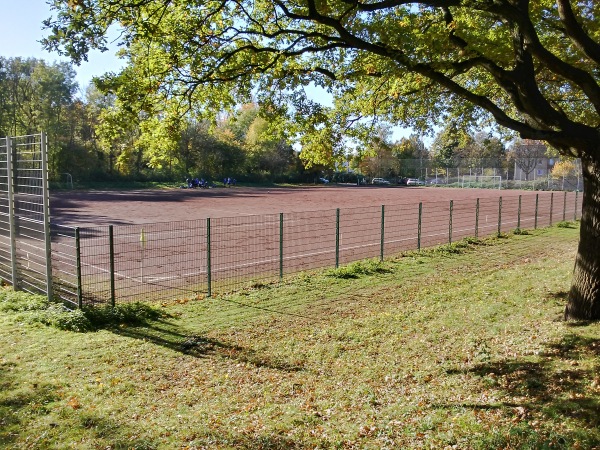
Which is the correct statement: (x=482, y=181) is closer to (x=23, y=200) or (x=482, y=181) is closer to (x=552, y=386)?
(x=23, y=200)

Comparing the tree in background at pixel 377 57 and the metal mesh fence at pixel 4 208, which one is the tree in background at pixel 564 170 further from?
the metal mesh fence at pixel 4 208

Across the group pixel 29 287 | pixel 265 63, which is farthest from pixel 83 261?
pixel 265 63

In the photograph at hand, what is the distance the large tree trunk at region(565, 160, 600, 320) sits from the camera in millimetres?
8320

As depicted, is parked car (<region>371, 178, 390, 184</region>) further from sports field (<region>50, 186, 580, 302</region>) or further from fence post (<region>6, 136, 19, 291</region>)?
fence post (<region>6, 136, 19, 291</region>)

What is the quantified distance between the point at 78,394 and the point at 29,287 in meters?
6.47

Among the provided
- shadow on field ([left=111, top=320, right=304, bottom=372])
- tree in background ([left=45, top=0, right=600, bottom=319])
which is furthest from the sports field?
tree in background ([left=45, top=0, right=600, bottom=319])

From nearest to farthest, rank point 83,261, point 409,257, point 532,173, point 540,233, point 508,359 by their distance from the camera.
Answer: point 508,359
point 83,261
point 409,257
point 540,233
point 532,173

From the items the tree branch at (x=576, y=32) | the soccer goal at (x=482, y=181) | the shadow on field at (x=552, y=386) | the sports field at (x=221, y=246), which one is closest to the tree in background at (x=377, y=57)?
the tree branch at (x=576, y=32)

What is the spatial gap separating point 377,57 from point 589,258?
19.2 ft

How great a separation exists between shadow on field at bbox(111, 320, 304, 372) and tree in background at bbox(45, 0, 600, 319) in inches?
167

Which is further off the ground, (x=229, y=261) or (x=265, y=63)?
(x=265, y=63)

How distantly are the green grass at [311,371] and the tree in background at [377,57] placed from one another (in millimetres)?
2120

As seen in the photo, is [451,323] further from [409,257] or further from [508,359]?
[409,257]

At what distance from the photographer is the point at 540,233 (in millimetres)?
23453
